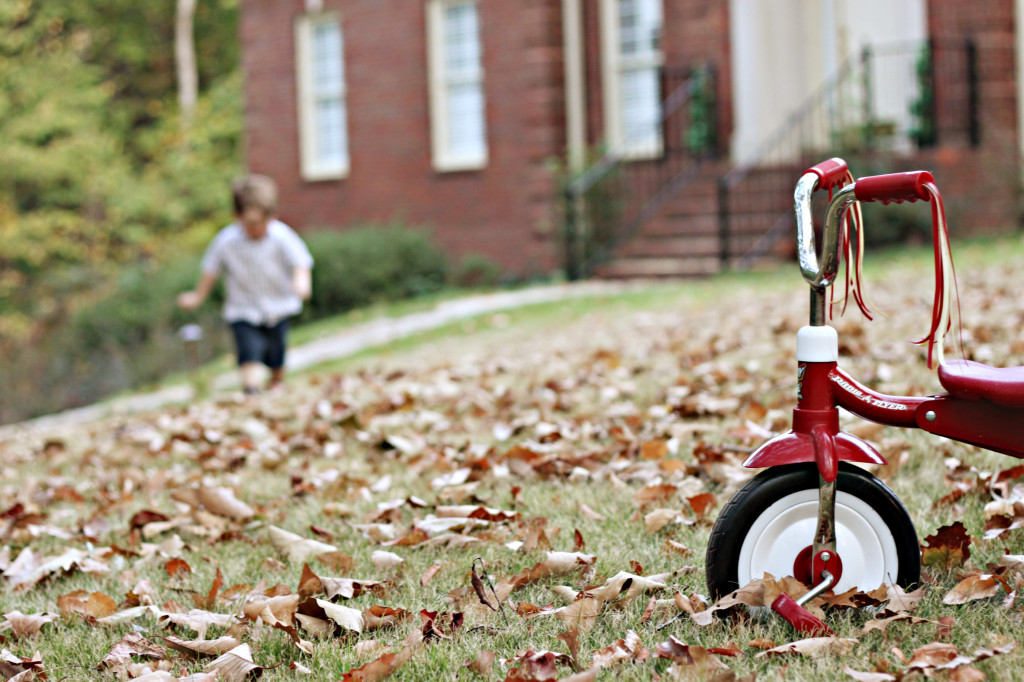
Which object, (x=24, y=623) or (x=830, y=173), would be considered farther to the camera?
(x=24, y=623)

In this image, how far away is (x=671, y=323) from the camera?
27.3 ft

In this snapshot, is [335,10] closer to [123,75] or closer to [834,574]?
[834,574]

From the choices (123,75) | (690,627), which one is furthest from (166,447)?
(123,75)

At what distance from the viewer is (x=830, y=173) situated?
2295 millimetres

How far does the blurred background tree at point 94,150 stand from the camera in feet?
85.4

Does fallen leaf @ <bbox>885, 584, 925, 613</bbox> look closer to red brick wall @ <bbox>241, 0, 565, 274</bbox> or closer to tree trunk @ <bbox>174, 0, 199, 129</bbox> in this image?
red brick wall @ <bbox>241, 0, 565, 274</bbox>

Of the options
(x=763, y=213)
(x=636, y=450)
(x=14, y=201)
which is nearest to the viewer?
(x=636, y=450)

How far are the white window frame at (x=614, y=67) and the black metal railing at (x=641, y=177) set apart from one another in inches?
22.0

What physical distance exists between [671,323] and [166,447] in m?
4.12

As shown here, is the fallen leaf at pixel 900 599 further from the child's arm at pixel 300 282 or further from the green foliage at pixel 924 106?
the green foliage at pixel 924 106

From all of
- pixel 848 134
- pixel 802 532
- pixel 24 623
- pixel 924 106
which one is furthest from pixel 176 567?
pixel 924 106

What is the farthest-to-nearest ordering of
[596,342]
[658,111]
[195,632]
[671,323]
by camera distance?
[658,111], [671,323], [596,342], [195,632]

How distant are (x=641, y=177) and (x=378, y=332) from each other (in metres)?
4.34

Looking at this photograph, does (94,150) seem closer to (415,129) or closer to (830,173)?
(415,129)
